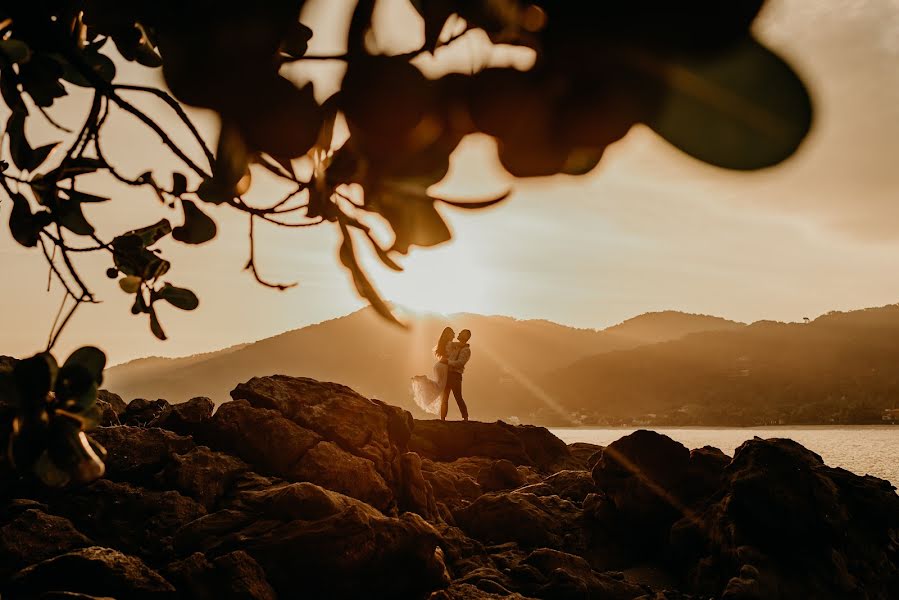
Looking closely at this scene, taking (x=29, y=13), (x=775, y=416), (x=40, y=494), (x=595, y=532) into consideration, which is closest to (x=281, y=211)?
(x=29, y=13)

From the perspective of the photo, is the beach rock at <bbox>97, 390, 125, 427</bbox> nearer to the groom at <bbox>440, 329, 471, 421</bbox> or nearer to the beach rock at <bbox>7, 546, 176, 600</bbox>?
the beach rock at <bbox>7, 546, 176, 600</bbox>

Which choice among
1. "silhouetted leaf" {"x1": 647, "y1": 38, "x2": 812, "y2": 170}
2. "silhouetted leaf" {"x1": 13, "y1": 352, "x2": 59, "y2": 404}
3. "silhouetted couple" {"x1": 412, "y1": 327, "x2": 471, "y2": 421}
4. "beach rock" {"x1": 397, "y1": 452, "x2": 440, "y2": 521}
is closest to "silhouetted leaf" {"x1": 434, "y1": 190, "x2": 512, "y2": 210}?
"silhouetted leaf" {"x1": 647, "y1": 38, "x2": 812, "y2": 170}

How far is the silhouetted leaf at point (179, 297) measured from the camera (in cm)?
192

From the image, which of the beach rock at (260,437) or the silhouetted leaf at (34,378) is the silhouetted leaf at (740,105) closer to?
the silhouetted leaf at (34,378)

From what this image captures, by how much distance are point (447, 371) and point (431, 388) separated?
0.59m

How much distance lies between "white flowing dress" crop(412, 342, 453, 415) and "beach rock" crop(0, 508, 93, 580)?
810cm

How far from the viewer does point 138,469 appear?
5.55 m

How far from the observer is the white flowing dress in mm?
12367

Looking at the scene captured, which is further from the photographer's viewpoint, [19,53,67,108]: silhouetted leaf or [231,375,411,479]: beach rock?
[231,375,411,479]: beach rock

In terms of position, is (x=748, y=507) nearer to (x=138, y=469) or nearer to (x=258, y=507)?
(x=258, y=507)

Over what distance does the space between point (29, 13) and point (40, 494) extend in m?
5.05

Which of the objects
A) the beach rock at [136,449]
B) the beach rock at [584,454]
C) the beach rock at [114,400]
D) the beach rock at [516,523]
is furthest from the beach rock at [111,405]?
the beach rock at [584,454]

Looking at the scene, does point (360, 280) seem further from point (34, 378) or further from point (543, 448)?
point (543, 448)

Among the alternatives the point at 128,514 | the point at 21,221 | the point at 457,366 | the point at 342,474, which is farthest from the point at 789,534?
the point at 457,366
